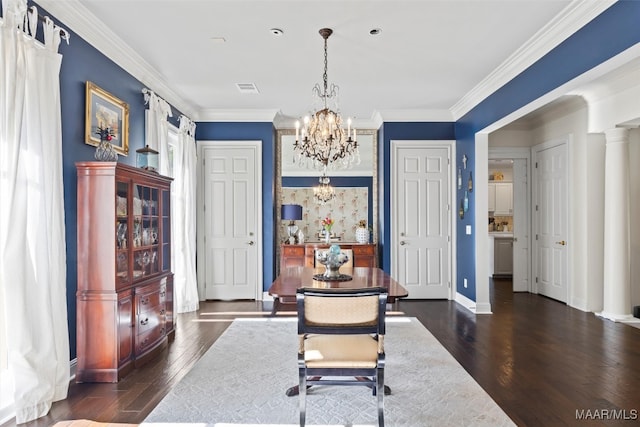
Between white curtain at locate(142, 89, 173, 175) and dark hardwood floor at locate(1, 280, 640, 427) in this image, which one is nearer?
dark hardwood floor at locate(1, 280, 640, 427)

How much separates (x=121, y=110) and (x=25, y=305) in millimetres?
2068

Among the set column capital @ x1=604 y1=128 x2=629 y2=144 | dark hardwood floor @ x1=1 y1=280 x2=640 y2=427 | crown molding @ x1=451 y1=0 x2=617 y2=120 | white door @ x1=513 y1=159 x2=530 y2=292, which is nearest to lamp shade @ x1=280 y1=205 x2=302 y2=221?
dark hardwood floor @ x1=1 y1=280 x2=640 y2=427

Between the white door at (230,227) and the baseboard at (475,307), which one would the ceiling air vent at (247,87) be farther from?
the baseboard at (475,307)

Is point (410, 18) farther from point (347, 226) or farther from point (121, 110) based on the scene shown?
point (347, 226)

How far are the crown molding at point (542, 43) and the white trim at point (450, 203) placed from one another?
1013mm

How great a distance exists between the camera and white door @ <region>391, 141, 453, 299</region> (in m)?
6.01

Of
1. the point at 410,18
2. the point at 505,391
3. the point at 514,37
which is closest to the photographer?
the point at 505,391

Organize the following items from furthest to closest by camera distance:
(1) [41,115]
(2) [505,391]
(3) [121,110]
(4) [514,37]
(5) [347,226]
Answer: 1. (5) [347,226]
2. (3) [121,110]
3. (4) [514,37]
4. (2) [505,391]
5. (1) [41,115]

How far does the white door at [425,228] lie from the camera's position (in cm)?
601

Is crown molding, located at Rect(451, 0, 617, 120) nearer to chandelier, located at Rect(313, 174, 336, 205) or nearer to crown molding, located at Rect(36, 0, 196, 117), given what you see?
chandelier, located at Rect(313, 174, 336, 205)

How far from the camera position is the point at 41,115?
2598mm

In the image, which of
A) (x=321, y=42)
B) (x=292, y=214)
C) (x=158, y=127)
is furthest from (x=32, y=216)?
(x=292, y=214)

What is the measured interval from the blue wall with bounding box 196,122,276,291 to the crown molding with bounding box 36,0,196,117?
117 centimetres

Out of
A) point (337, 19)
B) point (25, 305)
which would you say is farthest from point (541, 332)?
point (25, 305)
